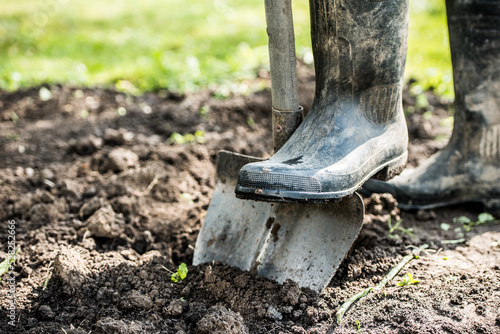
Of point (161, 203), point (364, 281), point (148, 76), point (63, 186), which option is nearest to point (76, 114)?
point (148, 76)

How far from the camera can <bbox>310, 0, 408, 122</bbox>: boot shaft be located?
1861 millimetres

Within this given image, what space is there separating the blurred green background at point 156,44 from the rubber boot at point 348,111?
217 centimetres

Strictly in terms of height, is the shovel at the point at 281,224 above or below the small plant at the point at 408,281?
above

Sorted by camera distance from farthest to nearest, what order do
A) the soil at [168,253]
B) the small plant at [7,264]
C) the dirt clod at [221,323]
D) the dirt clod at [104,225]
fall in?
1. the dirt clod at [104,225]
2. the small plant at [7,264]
3. the soil at [168,253]
4. the dirt clod at [221,323]

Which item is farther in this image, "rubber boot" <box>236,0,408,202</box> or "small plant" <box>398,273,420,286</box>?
"small plant" <box>398,273,420,286</box>

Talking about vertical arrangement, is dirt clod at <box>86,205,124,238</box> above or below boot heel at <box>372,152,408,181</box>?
below

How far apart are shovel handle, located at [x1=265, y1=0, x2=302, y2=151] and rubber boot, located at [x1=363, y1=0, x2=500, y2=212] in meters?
0.70

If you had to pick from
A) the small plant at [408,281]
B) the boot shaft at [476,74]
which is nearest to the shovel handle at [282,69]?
the small plant at [408,281]

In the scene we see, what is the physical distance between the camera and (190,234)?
7.40 ft

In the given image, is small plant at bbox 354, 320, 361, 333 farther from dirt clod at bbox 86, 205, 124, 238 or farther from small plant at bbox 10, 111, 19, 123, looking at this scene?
small plant at bbox 10, 111, 19, 123

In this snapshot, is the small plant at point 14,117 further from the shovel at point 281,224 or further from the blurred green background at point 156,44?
the shovel at point 281,224

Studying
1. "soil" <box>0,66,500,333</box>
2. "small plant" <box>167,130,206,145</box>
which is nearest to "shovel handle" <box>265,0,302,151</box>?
"soil" <box>0,66,500,333</box>

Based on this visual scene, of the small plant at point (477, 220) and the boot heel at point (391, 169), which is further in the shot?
the small plant at point (477, 220)

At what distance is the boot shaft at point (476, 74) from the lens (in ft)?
7.16
